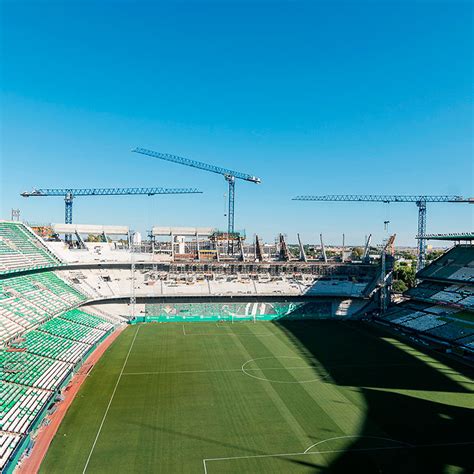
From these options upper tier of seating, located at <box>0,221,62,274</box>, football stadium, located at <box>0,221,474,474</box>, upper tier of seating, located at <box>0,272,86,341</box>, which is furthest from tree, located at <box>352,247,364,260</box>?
upper tier of seating, located at <box>0,221,62,274</box>

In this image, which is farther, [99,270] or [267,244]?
[267,244]

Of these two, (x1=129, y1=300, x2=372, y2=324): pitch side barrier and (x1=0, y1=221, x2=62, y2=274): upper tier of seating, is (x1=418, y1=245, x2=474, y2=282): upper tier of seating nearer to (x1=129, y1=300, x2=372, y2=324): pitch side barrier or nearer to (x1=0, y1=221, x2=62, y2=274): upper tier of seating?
(x1=129, y1=300, x2=372, y2=324): pitch side barrier

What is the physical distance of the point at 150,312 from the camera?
5688 cm

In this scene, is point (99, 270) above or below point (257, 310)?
above

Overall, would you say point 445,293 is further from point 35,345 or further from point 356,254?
point 356,254

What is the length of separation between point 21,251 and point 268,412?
35258 millimetres

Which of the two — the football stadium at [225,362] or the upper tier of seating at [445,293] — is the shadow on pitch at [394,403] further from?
the upper tier of seating at [445,293]

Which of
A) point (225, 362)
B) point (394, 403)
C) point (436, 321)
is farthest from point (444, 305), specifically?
point (225, 362)

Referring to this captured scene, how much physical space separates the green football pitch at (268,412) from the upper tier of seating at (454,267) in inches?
A: 655

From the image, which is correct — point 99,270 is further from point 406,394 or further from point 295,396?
point 406,394

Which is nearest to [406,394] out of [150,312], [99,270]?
[150,312]

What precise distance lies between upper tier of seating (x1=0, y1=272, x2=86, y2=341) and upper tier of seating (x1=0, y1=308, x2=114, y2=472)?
891 millimetres

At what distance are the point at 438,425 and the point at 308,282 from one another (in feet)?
138

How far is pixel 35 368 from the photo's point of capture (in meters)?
28.9
